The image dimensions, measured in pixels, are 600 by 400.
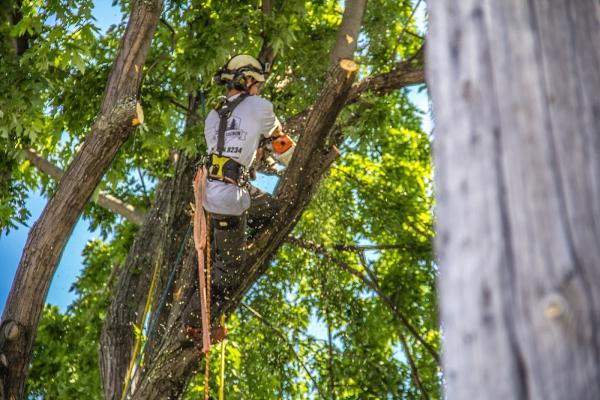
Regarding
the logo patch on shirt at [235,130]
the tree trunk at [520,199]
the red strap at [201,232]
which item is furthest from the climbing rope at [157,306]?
the tree trunk at [520,199]

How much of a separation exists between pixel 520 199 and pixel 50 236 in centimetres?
431

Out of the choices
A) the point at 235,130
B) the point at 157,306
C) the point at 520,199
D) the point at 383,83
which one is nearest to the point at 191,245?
the point at 157,306

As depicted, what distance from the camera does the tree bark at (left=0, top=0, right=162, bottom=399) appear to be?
17.4 feet

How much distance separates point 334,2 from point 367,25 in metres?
1.44

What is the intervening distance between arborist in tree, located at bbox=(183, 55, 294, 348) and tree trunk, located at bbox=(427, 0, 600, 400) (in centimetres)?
389

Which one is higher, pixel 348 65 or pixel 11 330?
pixel 348 65

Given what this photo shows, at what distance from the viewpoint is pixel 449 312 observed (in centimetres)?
144

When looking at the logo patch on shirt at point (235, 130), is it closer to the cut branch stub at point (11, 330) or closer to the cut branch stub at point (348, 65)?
the cut branch stub at point (348, 65)

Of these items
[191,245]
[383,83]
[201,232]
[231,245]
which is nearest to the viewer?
[201,232]

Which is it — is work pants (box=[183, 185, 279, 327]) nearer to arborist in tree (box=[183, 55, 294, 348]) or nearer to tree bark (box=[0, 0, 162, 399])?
arborist in tree (box=[183, 55, 294, 348])

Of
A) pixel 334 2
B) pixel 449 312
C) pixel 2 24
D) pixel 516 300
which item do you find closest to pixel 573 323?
pixel 516 300

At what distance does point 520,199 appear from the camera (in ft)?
4.55

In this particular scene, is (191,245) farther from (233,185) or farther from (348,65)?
(348,65)

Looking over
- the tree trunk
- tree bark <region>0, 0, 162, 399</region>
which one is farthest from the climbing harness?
the tree trunk
